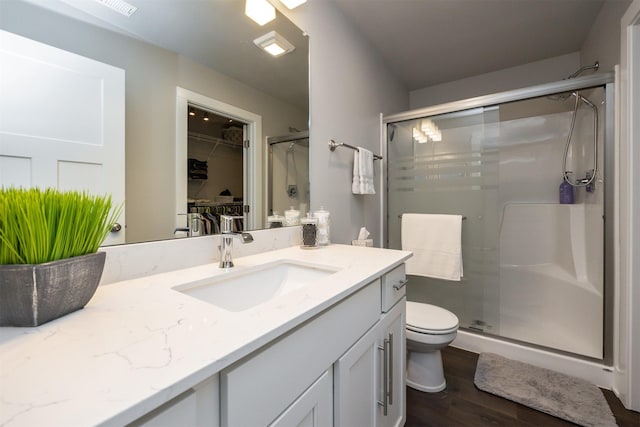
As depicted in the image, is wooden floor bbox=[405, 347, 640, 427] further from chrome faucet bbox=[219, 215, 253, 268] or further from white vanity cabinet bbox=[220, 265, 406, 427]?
chrome faucet bbox=[219, 215, 253, 268]

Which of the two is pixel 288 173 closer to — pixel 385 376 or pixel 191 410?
pixel 385 376

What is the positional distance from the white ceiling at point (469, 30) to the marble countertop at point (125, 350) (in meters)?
1.94

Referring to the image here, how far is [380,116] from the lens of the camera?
2.33m

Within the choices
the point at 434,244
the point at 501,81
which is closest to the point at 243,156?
the point at 434,244

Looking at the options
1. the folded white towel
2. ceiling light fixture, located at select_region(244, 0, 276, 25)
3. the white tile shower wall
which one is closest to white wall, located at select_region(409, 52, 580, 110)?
the folded white towel

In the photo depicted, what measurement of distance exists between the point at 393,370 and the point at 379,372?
0.50ft

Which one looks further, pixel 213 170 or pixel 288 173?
pixel 288 173

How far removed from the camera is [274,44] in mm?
1300

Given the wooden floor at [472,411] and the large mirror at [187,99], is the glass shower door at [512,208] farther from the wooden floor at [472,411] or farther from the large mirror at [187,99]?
the large mirror at [187,99]

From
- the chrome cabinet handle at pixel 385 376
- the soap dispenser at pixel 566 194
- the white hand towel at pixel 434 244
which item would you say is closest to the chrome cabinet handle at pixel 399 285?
the chrome cabinet handle at pixel 385 376

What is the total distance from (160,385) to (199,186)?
0.76 meters

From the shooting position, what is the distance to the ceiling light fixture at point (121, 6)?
752mm

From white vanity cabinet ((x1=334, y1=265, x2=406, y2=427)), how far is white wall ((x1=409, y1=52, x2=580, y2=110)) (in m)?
2.53

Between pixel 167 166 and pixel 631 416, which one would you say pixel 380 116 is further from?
pixel 631 416
